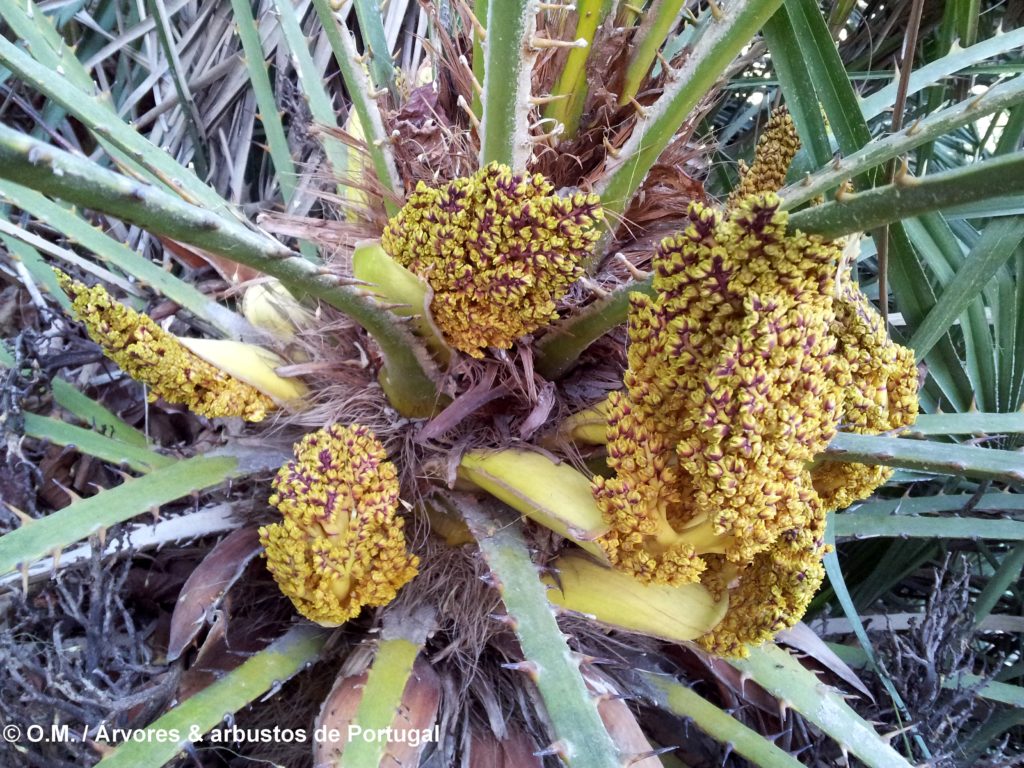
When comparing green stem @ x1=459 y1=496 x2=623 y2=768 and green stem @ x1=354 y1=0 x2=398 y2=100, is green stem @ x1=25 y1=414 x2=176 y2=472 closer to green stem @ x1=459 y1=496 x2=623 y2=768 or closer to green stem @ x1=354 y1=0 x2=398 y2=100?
green stem @ x1=459 y1=496 x2=623 y2=768

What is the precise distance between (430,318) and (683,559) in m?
0.34

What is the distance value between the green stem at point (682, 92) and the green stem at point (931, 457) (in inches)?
12.9

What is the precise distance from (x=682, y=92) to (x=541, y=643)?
53cm

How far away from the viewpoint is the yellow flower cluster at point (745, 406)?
560 mm

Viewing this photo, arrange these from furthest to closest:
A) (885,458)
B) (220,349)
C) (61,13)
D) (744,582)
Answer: (61,13) → (220,349) → (744,582) → (885,458)

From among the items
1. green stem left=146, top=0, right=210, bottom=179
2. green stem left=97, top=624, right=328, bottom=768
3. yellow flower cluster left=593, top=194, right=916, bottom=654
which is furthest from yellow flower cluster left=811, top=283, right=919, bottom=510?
green stem left=146, top=0, right=210, bottom=179

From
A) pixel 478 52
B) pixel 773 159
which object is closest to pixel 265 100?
pixel 478 52

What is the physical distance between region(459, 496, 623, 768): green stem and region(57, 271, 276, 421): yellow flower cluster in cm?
29

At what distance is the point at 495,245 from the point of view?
2.19ft

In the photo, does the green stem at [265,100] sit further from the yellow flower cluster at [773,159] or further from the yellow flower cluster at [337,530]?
the yellow flower cluster at [773,159]

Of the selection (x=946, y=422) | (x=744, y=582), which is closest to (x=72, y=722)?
(x=744, y=582)

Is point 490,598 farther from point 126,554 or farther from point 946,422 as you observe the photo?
point 946,422

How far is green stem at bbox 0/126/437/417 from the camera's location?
1.35 feet

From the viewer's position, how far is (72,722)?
837 mm
